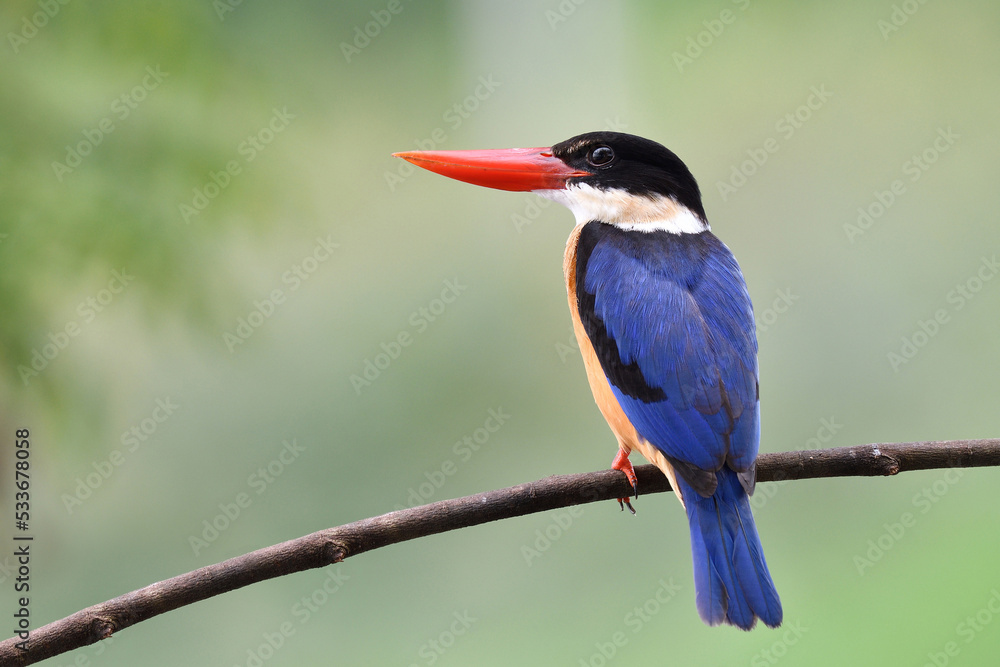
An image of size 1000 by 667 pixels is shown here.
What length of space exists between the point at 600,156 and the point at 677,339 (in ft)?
1.27

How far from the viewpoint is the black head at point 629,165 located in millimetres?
1399

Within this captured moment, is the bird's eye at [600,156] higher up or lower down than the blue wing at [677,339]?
higher up

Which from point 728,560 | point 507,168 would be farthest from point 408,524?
point 507,168

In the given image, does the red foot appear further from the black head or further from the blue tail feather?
the black head

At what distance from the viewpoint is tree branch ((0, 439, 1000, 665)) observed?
0.93m

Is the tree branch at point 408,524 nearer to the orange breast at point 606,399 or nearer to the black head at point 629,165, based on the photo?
the orange breast at point 606,399

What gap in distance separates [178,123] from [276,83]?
34 cm

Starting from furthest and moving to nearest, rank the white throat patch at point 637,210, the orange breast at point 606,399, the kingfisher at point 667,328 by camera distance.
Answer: the white throat patch at point 637,210
the orange breast at point 606,399
the kingfisher at point 667,328

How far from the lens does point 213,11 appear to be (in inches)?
83.2

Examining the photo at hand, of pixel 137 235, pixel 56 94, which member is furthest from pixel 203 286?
pixel 56 94

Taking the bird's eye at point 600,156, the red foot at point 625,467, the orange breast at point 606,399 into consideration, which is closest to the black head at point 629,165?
the bird's eye at point 600,156

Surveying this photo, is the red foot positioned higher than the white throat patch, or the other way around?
the white throat patch

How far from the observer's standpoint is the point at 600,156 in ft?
4.66

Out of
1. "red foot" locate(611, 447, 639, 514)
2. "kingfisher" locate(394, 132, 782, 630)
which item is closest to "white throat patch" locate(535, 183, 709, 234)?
"kingfisher" locate(394, 132, 782, 630)
